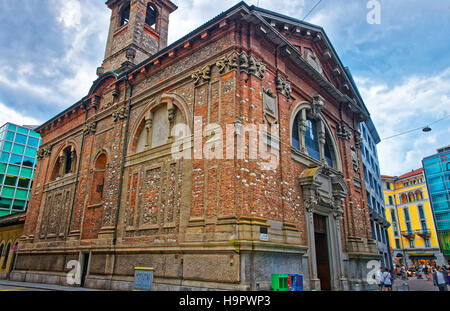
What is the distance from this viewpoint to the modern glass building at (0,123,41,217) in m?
41.3

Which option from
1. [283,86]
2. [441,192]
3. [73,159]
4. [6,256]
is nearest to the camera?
[283,86]

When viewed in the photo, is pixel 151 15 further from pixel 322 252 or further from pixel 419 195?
pixel 419 195

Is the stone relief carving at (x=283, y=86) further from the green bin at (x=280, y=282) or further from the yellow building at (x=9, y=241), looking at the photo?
the yellow building at (x=9, y=241)

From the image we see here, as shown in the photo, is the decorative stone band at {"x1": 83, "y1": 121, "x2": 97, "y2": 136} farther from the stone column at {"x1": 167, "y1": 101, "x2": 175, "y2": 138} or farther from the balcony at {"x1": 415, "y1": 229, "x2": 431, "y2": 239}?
the balcony at {"x1": 415, "y1": 229, "x2": 431, "y2": 239}

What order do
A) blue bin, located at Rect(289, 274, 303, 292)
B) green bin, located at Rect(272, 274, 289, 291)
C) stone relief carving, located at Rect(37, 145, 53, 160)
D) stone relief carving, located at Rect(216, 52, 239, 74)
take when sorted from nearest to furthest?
green bin, located at Rect(272, 274, 289, 291), blue bin, located at Rect(289, 274, 303, 292), stone relief carving, located at Rect(216, 52, 239, 74), stone relief carving, located at Rect(37, 145, 53, 160)

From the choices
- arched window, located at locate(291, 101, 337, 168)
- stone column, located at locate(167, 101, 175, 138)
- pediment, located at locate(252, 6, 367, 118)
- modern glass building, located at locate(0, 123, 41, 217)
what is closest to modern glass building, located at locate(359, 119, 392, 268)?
arched window, located at locate(291, 101, 337, 168)

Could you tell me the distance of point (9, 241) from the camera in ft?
72.5

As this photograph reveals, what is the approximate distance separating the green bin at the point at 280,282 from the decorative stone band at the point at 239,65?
6.75 metres

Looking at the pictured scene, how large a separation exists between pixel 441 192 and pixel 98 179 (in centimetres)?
5184

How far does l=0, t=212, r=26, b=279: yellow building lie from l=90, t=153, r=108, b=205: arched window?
27.2ft

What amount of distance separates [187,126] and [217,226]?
430 centimetres

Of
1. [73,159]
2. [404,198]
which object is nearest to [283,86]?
[73,159]

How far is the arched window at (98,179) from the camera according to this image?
15828 millimetres

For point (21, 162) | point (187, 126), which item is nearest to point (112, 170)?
point (187, 126)
